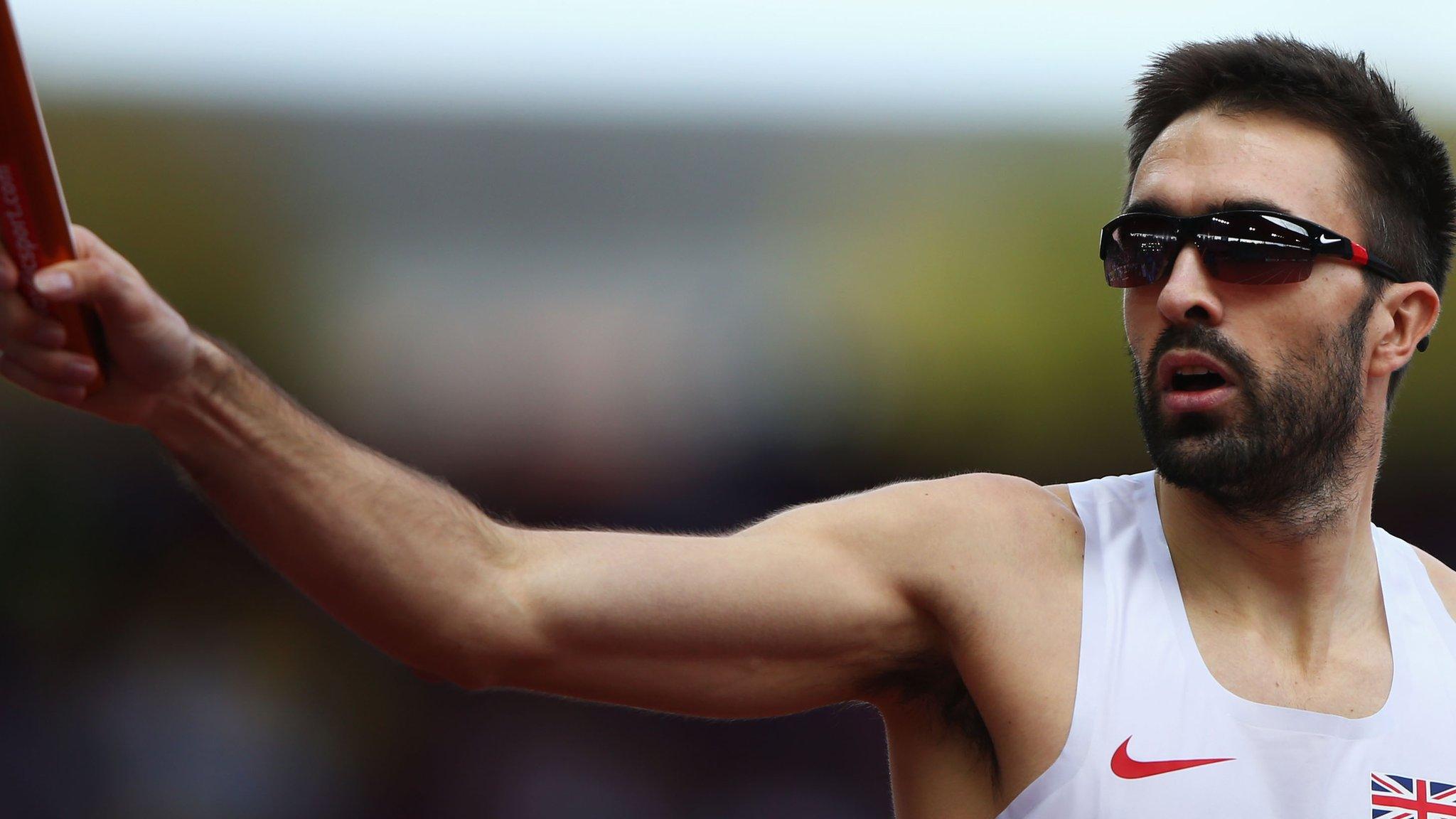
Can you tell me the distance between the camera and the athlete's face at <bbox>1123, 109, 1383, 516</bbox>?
2547mm

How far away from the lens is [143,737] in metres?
6.94

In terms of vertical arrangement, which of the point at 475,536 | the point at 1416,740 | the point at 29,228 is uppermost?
the point at 29,228

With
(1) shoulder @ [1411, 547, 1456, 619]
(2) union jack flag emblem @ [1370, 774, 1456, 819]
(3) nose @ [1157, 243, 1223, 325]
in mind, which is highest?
(3) nose @ [1157, 243, 1223, 325]

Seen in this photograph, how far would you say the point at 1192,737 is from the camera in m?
2.31

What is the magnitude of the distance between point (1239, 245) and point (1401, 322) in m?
0.56

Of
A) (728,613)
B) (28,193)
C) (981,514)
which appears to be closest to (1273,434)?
(981,514)

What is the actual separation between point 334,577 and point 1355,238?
213 cm

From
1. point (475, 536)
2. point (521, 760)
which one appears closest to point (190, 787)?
point (521, 760)

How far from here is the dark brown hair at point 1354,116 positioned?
2715 mm

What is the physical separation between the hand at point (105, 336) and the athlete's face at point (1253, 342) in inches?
72.5

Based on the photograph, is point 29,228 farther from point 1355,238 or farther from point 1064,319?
point 1064,319

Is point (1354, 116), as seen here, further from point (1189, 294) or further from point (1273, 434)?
point (1273, 434)

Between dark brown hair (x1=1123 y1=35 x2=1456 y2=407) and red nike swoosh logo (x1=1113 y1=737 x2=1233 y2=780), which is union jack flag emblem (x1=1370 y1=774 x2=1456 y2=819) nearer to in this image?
red nike swoosh logo (x1=1113 y1=737 x2=1233 y2=780)

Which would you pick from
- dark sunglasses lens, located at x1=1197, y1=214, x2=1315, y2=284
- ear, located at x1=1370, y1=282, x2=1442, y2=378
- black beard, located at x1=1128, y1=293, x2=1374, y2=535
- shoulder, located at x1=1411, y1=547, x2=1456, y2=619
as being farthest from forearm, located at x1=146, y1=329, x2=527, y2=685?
shoulder, located at x1=1411, y1=547, x2=1456, y2=619
